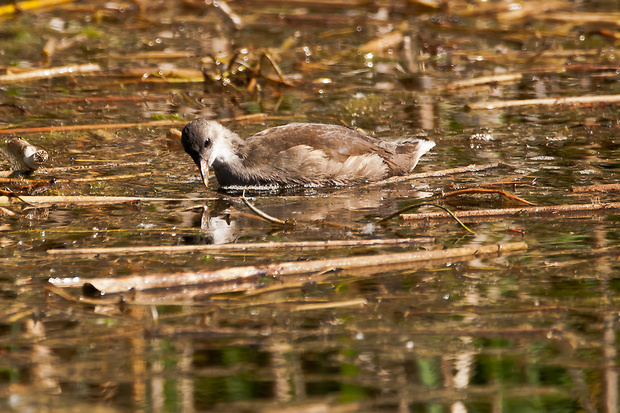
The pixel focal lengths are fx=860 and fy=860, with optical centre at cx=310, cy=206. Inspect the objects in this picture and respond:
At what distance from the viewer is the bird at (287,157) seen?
616cm

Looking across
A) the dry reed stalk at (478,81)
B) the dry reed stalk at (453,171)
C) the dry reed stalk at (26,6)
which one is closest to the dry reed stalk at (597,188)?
the dry reed stalk at (453,171)

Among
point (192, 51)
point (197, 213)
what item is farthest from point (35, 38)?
point (197, 213)

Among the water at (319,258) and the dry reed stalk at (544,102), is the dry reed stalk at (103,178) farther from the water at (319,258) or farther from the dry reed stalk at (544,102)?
the dry reed stalk at (544,102)

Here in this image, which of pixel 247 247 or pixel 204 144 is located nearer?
pixel 247 247

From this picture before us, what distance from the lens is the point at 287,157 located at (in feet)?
20.4

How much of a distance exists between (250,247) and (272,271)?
45 centimetres

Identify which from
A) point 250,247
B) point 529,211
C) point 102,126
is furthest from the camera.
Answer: point 102,126

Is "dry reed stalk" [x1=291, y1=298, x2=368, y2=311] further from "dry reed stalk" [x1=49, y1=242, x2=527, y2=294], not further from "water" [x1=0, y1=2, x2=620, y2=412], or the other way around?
"dry reed stalk" [x1=49, y1=242, x2=527, y2=294]

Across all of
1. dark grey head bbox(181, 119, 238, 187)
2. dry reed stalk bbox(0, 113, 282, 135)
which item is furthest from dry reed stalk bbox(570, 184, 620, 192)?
dry reed stalk bbox(0, 113, 282, 135)

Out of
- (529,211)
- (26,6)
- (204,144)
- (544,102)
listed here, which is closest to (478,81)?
(544,102)

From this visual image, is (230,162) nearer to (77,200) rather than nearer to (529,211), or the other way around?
(77,200)

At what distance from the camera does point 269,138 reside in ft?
20.9

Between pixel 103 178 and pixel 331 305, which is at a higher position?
pixel 103 178

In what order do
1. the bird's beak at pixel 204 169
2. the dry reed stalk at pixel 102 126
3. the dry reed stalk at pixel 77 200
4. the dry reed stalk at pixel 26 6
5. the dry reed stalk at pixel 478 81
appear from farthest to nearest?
the dry reed stalk at pixel 26 6 < the dry reed stalk at pixel 478 81 < the dry reed stalk at pixel 102 126 < the bird's beak at pixel 204 169 < the dry reed stalk at pixel 77 200
